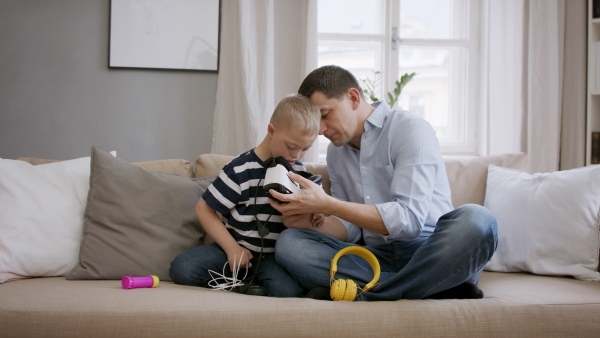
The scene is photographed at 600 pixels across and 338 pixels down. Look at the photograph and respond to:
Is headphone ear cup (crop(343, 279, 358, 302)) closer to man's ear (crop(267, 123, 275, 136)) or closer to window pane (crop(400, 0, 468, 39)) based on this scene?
man's ear (crop(267, 123, 275, 136))

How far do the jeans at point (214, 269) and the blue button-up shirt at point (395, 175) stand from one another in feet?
0.99

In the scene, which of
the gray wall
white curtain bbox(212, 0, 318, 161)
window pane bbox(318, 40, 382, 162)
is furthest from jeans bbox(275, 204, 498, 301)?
window pane bbox(318, 40, 382, 162)

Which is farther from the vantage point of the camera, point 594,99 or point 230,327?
point 594,99

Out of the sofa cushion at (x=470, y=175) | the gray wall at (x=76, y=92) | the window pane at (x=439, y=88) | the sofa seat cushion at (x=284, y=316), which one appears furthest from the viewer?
the window pane at (x=439, y=88)

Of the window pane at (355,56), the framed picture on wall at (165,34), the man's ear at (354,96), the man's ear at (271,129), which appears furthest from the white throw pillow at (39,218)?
the window pane at (355,56)

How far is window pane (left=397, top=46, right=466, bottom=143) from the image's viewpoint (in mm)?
3420

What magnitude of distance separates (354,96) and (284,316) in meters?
0.78

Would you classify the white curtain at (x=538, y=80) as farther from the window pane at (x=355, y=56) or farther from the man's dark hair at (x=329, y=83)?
the man's dark hair at (x=329, y=83)

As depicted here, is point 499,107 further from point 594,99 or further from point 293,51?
point 293,51

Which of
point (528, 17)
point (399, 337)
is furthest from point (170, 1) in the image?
point (399, 337)

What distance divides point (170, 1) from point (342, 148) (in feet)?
5.25

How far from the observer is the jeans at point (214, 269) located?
1592 millimetres

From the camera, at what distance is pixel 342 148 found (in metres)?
1.92

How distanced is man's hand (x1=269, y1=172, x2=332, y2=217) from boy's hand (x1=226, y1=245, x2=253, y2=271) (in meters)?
0.21
